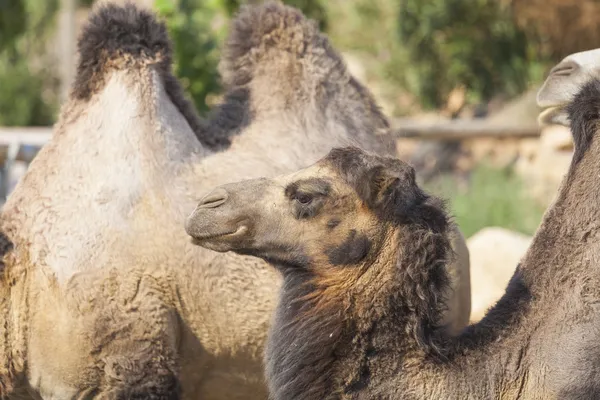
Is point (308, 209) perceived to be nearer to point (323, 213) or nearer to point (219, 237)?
point (323, 213)

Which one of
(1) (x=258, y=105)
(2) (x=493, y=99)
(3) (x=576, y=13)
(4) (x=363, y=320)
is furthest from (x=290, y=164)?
(2) (x=493, y=99)

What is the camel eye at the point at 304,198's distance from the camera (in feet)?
12.0

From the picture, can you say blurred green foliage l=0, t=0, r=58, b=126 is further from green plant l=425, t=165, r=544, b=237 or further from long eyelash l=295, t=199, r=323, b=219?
long eyelash l=295, t=199, r=323, b=219

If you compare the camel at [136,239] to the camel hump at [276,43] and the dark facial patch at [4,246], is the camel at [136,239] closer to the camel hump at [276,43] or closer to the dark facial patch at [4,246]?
the dark facial patch at [4,246]

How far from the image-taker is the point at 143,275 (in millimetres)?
4539

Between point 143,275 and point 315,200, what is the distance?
114cm

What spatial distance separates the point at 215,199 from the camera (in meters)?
3.77

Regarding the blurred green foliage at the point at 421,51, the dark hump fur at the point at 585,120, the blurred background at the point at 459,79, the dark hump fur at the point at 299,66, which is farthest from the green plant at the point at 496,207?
the dark hump fur at the point at 585,120

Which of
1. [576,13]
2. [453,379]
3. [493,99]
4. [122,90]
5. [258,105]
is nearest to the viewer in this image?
[453,379]

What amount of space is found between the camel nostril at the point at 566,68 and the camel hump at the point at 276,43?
110cm

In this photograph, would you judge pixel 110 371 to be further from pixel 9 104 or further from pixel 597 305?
pixel 9 104

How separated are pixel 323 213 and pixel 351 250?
0.53ft

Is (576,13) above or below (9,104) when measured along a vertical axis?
above

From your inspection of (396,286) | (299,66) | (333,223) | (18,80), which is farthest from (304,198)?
(18,80)
